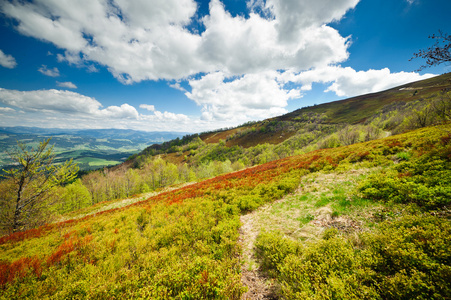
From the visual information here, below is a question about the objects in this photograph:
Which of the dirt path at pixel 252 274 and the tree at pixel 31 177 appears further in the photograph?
the tree at pixel 31 177

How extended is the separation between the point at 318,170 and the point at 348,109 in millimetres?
242727

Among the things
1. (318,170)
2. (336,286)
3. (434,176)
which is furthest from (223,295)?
(318,170)

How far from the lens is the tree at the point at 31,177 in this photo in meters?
12.4

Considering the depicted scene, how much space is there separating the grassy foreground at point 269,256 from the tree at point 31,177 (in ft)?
11.6

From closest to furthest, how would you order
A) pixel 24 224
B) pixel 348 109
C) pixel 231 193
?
1. pixel 24 224
2. pixel 231 193
3. pixel 348 109

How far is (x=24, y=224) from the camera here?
1298cm

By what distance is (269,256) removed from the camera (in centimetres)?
620

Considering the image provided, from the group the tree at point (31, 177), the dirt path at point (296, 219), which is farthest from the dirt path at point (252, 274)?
the tree at point (31, 177)

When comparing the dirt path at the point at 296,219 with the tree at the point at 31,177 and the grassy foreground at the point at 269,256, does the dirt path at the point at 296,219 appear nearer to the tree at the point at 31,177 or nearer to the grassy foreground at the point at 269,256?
the grassy foreground at the point at 269,256

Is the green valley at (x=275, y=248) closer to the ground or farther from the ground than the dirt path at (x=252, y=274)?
farther from the ground

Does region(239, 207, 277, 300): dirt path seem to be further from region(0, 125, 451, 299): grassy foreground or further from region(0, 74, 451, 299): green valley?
region(0, 125, 451, 299): grassy foreground

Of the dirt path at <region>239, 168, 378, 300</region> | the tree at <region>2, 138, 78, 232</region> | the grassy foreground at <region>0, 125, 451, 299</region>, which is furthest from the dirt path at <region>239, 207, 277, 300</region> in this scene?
Result: the tree at <region>2, 138, 78, 232</region>

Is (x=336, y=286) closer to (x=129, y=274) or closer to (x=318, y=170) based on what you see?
(x=129, y=274)

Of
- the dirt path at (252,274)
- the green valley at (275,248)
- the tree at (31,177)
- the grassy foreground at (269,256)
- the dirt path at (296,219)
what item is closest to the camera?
the grassy foreground at (269,256)
